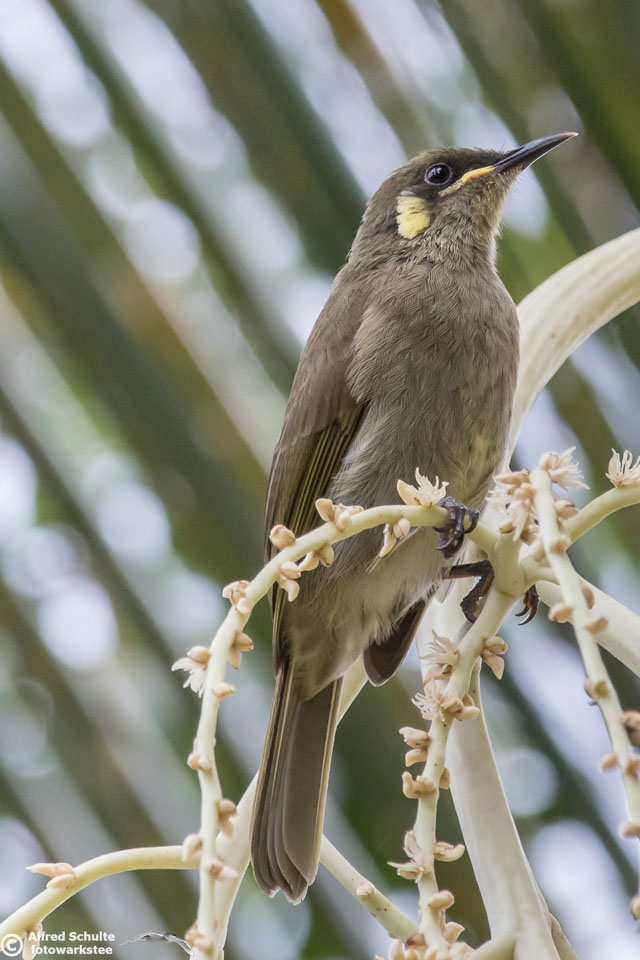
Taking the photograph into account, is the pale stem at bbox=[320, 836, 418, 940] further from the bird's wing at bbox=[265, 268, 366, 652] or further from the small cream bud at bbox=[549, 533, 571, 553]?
the bird's wing at bbox=[265, 268, 366, 652]

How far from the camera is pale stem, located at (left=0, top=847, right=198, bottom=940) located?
0.72m

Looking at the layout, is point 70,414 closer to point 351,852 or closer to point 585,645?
point 351,852

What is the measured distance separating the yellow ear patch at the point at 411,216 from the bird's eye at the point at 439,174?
5 centimetres

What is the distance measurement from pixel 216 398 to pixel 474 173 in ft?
2.23

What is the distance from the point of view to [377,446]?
1.58 metres

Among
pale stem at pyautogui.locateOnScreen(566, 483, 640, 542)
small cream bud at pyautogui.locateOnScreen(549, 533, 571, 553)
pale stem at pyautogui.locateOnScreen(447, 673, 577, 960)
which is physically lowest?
pale stem at pyautogui.locateOnScreen(447, 673, 577, 960)

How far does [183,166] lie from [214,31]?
26 centimetres

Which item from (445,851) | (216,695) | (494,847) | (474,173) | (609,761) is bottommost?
(494,847)

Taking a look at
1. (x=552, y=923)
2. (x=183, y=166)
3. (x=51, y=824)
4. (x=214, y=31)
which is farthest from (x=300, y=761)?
(x=214, y=31)

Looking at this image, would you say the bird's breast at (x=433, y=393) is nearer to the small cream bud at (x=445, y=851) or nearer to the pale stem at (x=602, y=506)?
the pale stem at (x=602, y=506)

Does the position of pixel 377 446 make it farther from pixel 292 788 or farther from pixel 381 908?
pixel 381 908

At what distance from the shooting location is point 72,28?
6.66 feet

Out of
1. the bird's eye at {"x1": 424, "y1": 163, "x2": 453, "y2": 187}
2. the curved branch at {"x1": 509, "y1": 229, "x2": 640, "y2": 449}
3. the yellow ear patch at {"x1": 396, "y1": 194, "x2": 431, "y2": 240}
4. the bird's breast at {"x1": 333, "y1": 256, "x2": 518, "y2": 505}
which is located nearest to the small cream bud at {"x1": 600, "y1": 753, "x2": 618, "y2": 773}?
the curved branch at {"x1": 509, "y1": 229, "x2": 640, "y2": 449}

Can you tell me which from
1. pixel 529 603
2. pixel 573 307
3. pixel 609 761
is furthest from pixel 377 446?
pixel 609 761
